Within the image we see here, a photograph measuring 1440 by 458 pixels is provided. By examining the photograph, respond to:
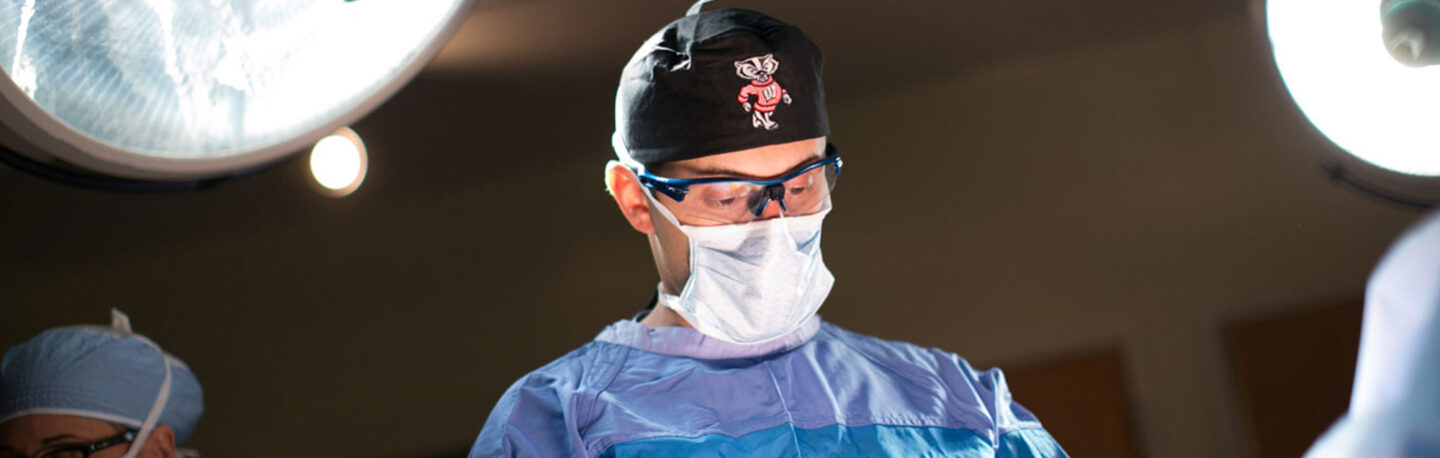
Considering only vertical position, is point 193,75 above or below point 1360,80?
below

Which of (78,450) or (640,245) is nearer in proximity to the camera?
(78,450)

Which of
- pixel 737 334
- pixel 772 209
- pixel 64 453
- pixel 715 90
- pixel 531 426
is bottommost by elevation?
pixel 64 453

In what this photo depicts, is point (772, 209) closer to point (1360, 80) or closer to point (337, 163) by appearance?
Answer: point (1360, 80)

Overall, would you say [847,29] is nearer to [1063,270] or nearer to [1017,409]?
[1063,270]

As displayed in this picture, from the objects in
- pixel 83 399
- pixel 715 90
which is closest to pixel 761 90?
pixel 715 90

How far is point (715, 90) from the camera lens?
1.42 metres

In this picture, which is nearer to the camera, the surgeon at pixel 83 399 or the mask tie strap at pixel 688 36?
the mask tie strap at pixel 688 36

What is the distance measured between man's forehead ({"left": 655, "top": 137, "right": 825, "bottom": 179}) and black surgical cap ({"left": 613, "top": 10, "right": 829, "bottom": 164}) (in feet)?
0.06

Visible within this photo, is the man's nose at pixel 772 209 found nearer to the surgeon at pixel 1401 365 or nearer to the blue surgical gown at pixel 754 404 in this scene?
the blue surgical gown at pixel 754 404

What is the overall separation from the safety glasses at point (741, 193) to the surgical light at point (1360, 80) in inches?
19.4

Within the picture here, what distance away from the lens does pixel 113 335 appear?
2.34 m

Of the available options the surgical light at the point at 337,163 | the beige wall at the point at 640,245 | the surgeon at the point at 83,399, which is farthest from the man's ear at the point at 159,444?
the beige wall at the point at 640,245

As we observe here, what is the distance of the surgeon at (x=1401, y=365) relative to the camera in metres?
0.50

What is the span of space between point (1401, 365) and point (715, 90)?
0.96 meters
